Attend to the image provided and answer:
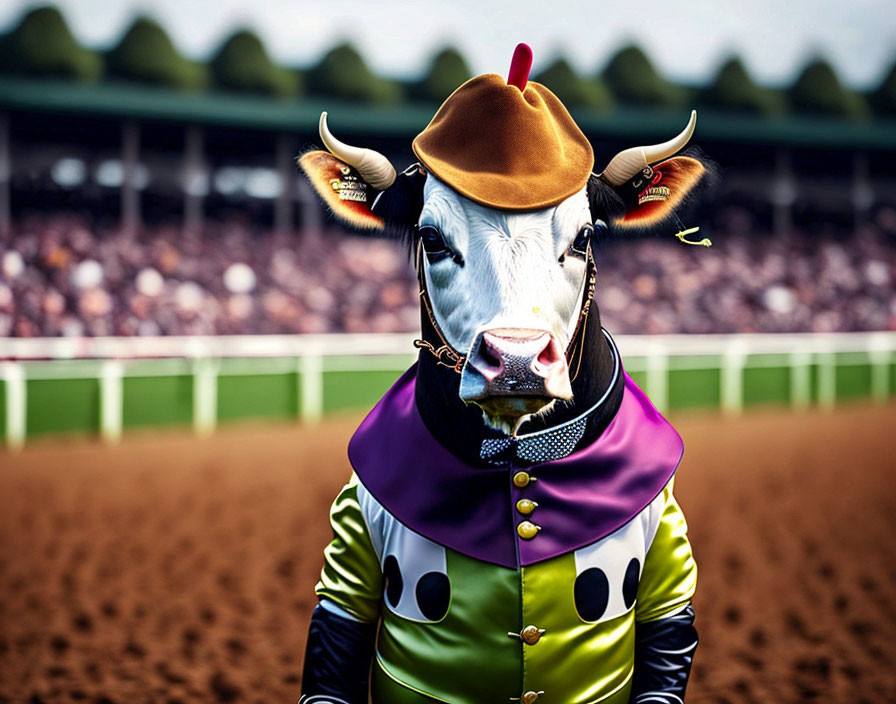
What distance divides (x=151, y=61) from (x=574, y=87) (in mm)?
10555

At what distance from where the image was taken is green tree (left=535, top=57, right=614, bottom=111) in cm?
2286

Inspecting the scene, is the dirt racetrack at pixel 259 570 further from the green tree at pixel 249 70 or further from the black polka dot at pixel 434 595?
the green tree at pixel 249 70

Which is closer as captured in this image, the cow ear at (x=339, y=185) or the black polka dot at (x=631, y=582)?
the black polka dot at (x=631, y=582)

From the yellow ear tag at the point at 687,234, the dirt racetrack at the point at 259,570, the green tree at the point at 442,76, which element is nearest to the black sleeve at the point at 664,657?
the yellow ear tag at the point at 687,234

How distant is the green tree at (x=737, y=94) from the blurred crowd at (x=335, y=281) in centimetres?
301

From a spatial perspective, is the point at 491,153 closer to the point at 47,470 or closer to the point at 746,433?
the point at 47,470

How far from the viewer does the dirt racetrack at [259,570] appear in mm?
4219

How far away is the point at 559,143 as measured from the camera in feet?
Answer: 5.39

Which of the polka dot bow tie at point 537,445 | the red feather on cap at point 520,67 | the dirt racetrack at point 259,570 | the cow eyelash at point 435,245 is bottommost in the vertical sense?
the dirt racetrack at point 259,570

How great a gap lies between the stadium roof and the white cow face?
16.9 meters

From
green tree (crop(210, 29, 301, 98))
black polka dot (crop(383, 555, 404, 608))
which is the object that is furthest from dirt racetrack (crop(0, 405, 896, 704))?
green tree (crop(210, 29, 301, 98))

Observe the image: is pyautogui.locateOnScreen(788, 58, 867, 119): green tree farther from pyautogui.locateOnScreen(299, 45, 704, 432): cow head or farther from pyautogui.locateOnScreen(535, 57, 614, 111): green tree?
pyautogui.locateOnScreen(299, 45, 704, 432): cow head

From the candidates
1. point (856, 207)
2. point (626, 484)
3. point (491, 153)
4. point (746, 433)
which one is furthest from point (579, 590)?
point (856, 207)

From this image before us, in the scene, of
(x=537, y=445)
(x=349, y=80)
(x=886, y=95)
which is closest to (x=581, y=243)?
(x=537, y=445)
